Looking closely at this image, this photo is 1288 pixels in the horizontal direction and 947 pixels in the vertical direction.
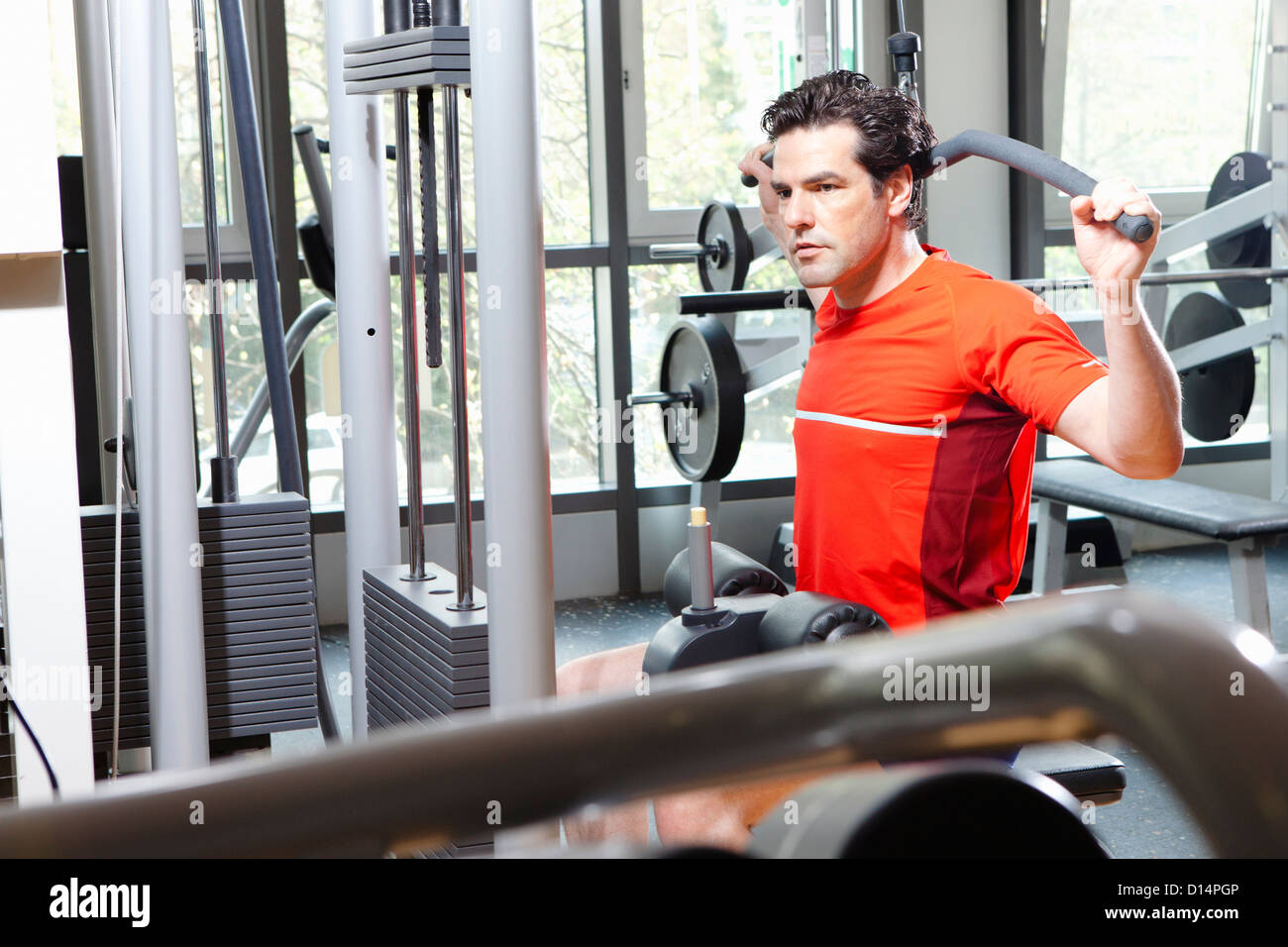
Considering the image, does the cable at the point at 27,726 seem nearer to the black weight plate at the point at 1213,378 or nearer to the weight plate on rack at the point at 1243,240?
the black weight plate at the point at 1213,378

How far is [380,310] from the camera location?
168 centimetres

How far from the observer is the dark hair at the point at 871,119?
1804 millimetres

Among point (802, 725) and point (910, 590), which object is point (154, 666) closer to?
point (910, 590)

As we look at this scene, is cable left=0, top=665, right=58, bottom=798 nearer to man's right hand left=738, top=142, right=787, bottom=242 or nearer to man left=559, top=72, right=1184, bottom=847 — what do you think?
man left=559, top=72, right=1184, bottom=847

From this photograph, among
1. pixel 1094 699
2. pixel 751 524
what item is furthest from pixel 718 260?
pixel 1094 699

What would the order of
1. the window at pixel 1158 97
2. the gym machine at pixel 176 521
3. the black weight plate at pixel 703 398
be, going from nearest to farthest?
1. the gym machine at pixel 176 521
2. the black weight plate at pixel 703 398
3. the window at pixel 1158 97

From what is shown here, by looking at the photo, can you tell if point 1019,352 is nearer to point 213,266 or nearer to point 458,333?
point 458,333

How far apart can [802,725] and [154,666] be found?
1468 millimetres

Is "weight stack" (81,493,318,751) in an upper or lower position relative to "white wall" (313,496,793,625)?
upper

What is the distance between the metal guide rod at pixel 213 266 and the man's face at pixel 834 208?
31.4 inches

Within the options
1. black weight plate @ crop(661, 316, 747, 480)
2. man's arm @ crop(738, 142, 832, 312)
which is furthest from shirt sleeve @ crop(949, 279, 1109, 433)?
black weight plate @ crop(661, 316, 747, 480)

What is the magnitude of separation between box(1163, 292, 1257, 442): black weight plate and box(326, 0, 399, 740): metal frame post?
316 centimetres

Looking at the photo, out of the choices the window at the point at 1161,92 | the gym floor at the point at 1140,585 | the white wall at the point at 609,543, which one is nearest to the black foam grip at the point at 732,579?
the gym floor at the point at 1140,585

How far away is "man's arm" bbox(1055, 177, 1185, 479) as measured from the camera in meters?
1.39
